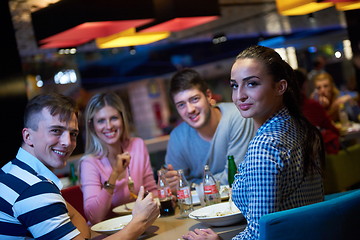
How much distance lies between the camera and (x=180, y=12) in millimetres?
4641

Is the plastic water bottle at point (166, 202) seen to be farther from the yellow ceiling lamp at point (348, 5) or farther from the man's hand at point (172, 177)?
the yellow ceiling lamp at point (348, 5)

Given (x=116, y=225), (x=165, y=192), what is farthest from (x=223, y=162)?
(x=116, y=225)

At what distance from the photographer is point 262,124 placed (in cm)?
219

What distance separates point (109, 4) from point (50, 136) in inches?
84.6

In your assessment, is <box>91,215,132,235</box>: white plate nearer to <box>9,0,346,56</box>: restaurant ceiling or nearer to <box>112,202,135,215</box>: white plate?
<box>112,202,135,215</box>: white plate

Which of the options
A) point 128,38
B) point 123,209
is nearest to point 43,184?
point 123,209

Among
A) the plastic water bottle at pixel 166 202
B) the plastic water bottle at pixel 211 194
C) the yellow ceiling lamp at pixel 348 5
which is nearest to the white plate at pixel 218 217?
the plastic water bottle at pixel 211 194

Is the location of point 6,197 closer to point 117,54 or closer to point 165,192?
point 165,192

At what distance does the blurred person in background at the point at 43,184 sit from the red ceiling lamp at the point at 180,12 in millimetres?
2356

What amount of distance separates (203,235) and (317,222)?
0.55 meters

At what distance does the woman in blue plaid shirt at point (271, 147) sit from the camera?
1952 mm

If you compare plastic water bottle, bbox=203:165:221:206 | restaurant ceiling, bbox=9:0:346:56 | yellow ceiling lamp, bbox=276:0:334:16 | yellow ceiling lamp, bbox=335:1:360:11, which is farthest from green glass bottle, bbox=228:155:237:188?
restaurant ceiling, bbox=9:0:346:56

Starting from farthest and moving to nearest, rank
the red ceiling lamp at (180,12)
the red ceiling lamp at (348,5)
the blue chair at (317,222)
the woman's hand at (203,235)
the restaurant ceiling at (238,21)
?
the restaurant ceiling at (238,21) < the red ceiling lamp at (348,5) < the red ceiling lamp at (180,12) < the woman's hand at (203,235) < the blue chair at (317,222)

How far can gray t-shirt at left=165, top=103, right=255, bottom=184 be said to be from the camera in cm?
346
